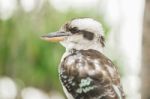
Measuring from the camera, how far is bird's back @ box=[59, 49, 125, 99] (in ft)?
19.8

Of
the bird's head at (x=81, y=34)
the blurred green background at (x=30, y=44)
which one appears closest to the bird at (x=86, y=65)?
the bird's head at (x=81, y=34)

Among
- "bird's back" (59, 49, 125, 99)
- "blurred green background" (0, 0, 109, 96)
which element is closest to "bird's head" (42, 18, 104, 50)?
"bird's back" (59, 49, 125, 99)

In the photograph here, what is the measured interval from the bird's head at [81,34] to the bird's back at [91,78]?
0.18 m

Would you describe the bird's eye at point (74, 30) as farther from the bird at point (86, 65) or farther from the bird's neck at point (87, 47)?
the bird's neck at point (87, 47)

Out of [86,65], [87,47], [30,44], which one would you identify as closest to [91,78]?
[86,65]

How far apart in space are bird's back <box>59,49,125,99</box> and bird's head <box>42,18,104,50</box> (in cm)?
18

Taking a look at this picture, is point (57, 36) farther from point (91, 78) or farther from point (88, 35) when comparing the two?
point (91, 78)

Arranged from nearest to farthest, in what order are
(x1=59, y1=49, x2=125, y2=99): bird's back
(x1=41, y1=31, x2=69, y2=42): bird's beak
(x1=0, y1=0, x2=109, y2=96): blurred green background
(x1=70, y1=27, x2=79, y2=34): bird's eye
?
1. (x1=59, y1=49, x2=125, y2=99): bird's back
2. (x1=41, y1=31, x2=69, y2=42): bird's beak
3. (x1=70, y1=27, x2=79, y2=34): bird's eye
4. (x1=0, y1=0, x2=109, y2=96): blurred green background

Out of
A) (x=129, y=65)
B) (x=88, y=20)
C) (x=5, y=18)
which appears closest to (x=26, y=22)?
(x=5, y=18)

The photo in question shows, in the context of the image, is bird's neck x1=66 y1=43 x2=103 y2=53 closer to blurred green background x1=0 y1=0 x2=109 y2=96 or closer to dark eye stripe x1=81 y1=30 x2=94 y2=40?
dark eye stripe x1=81 y1=30 x2=94 y2=40

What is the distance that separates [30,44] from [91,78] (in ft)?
15.0

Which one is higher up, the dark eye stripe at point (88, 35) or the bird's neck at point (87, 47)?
the dark eye stripe at point (88, 35)

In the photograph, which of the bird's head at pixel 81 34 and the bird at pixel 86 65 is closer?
the bird at pixel 86 65

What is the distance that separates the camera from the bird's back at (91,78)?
6.04 metres
